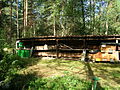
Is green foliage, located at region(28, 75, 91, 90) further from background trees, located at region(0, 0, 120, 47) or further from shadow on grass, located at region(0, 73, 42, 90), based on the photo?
background trees, located at region(0, 0, 120, 47)

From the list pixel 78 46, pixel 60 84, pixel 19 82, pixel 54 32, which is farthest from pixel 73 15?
pixel 60 84

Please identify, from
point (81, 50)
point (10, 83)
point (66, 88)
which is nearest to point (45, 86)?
point (66, 88)

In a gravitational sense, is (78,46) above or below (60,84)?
above

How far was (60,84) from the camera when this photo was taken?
6.64 m

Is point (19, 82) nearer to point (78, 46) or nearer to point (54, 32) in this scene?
point (78, 46)

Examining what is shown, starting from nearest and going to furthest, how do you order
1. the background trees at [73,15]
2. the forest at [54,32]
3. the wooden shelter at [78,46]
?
1. the forest at [54,32]
2. the wooden shelter at [78,46]
3. the background trees at [73,15]

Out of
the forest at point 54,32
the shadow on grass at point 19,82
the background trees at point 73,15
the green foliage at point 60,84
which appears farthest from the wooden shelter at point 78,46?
the shadow on grass at point 19,82

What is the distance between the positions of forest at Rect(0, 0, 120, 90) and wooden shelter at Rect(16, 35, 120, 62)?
4.19 feet

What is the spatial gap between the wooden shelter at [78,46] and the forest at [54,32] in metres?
1.28

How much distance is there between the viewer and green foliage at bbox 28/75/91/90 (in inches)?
251

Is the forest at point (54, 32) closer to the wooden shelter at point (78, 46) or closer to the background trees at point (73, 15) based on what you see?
the background trees at point (73, 15)

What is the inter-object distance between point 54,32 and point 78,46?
39.7ft

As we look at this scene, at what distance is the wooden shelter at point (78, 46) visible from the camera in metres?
11.1

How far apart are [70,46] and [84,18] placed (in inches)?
439
